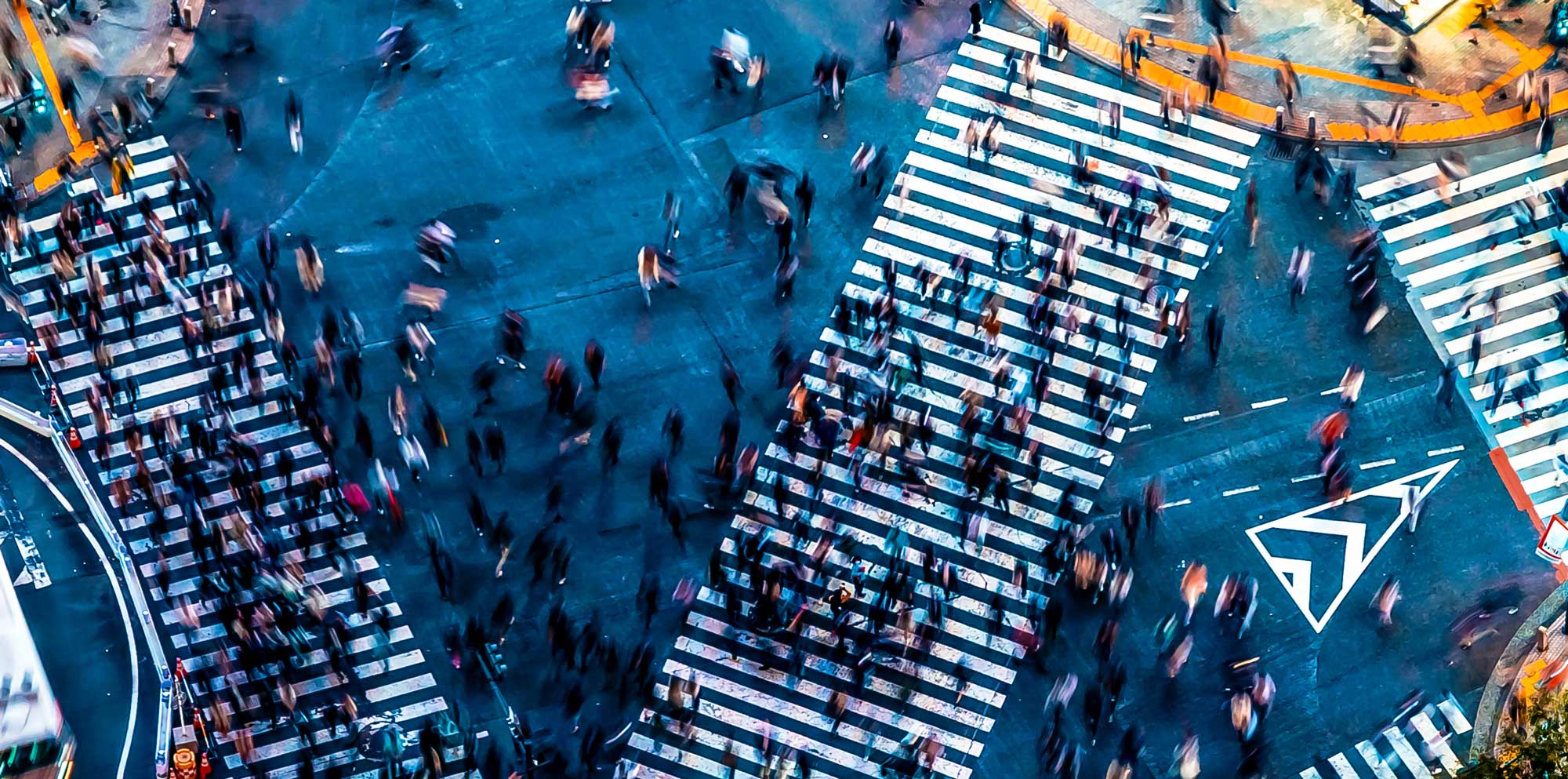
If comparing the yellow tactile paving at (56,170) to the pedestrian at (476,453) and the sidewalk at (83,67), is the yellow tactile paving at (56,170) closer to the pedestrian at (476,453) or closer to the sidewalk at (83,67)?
the sidewalk at (83,67)

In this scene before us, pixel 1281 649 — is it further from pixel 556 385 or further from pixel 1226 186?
pixel 556 385

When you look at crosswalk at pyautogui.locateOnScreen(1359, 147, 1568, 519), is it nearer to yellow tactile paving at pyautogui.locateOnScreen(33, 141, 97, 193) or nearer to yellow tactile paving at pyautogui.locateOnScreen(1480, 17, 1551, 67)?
yellow tactile paving at pyautogui.locateOnScreen(1480, 17, 1551, 67)

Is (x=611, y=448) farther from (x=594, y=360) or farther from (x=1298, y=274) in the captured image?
(x=1298, y=274)

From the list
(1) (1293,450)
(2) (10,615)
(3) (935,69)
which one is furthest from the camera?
(3) (935,69)

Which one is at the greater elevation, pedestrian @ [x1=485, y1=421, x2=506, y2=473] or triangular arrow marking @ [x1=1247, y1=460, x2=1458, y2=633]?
pedestrian @ [x1=485, y1=421, x2=506, y2=473]

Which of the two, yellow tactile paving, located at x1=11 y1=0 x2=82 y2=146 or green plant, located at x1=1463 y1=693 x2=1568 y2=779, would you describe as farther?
yellow tactile paving, located at x1=11 y1=0 x2=82 y2=146

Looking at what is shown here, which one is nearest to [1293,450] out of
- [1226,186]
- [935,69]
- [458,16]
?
[1226,186]

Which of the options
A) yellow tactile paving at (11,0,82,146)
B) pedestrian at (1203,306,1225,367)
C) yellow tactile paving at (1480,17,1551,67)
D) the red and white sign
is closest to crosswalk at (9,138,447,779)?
yellow tactile paving at (11,0,82,146)

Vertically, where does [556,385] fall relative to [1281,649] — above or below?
above
